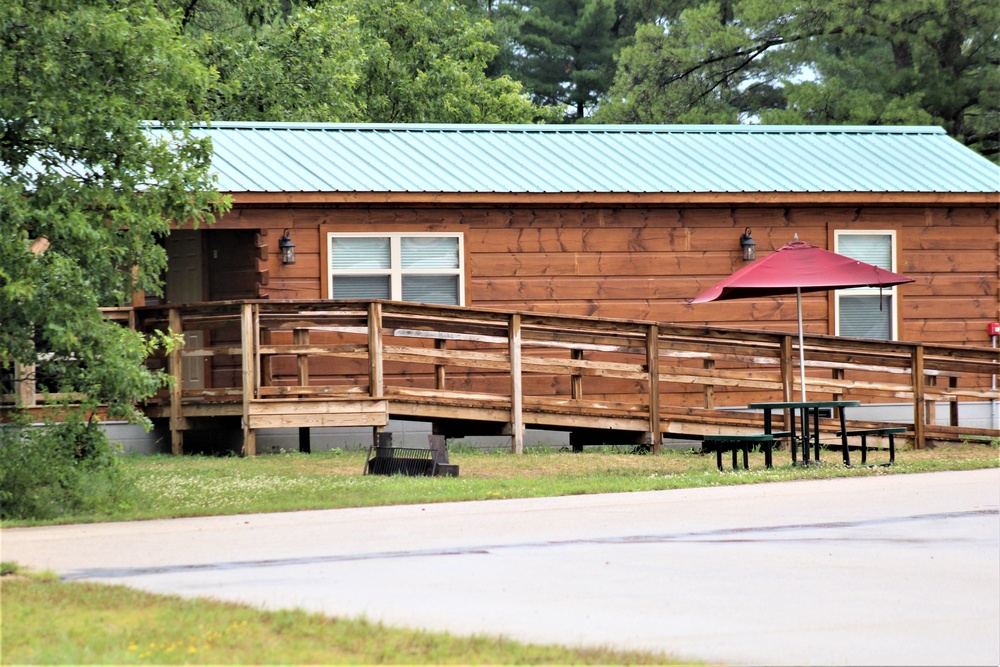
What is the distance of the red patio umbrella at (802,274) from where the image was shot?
14008mm

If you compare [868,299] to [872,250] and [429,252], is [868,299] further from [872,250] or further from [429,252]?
[429,252]

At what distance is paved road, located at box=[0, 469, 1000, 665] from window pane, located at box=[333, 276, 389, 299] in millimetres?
6328

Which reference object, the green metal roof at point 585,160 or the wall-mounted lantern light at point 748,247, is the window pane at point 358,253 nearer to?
the green metal roof at point 585,160

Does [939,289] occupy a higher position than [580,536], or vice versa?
[939,289]

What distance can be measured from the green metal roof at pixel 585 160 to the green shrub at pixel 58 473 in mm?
5407

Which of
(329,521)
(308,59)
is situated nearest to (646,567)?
(329,521)

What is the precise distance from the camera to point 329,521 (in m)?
9.70

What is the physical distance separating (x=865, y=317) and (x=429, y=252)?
6128mm

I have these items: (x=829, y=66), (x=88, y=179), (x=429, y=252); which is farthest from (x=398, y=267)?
(x=829, y=66)

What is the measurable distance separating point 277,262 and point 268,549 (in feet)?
27.8

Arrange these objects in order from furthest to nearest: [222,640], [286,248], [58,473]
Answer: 1. [286,248]
2. [58,473]
3. [222,640]

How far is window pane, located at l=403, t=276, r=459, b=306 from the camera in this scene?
16906 millimetres

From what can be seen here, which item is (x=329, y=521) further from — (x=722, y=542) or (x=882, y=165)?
(x=882, y=165)

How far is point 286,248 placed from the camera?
16.3m
